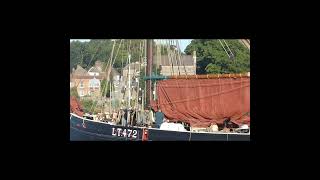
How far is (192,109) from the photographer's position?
9.39 meters

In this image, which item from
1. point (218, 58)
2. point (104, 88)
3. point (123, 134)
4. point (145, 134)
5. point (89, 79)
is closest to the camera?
point (145, 134)

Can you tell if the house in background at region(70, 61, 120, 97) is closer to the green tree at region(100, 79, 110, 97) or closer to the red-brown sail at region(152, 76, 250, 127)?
the green tree at region(100, 79, 110, 97)

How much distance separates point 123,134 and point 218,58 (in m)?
2.11

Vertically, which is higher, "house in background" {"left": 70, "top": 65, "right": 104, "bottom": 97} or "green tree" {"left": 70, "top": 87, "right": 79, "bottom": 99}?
"house in background" {"left": 70, "top": 65, "right": 104, "bottom": 97}

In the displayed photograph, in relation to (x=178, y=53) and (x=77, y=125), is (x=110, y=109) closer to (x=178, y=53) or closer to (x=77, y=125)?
(x=77, y=125)

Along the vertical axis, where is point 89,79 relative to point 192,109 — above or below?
above

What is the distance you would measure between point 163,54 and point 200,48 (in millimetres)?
755

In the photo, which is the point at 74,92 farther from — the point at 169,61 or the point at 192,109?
the point at 192,109

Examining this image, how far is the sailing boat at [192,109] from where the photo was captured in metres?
9.08

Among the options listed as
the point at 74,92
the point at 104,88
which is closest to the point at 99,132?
the point at 74,92

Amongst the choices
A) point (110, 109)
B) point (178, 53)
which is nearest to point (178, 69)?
point (178, 53)

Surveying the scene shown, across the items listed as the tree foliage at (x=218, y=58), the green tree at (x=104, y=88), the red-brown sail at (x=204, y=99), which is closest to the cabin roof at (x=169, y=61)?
the tree foliage at (x=218, y=58)

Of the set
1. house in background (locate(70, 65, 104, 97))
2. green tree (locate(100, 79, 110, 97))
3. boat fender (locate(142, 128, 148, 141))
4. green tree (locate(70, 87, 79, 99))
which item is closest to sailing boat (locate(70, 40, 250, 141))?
boat fender (locate(142, 128, 148, 141))

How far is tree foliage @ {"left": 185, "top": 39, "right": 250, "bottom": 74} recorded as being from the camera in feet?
29.8
